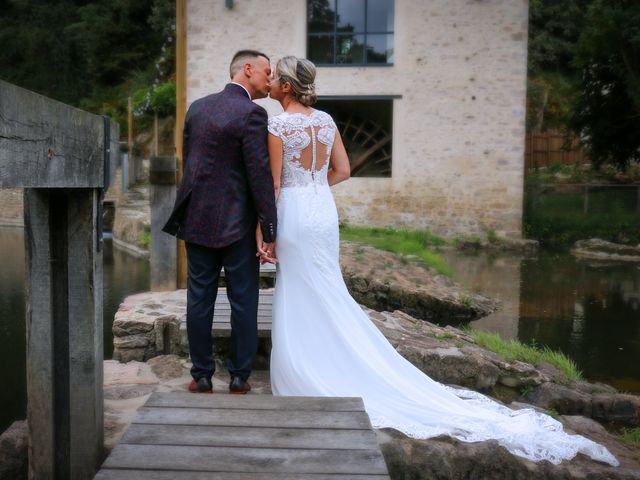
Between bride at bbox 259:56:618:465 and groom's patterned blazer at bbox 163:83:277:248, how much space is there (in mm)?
201

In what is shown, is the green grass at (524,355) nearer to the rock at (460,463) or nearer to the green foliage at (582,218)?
the rock at (460,463)

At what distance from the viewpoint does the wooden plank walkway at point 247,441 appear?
7.23ft

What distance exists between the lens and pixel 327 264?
3.76 m

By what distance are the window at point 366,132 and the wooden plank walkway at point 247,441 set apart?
15659mm

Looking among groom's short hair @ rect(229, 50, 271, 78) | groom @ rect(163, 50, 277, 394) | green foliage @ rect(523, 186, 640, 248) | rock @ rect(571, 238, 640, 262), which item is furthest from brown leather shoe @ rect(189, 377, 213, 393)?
green foliage @ rect(523, 186, 640, 248)

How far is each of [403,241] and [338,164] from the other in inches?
387

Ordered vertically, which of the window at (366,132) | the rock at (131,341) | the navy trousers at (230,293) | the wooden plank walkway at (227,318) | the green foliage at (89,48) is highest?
the green foliage at (89,48)

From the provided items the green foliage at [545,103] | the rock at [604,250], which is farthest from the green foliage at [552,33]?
the rock at [604,250]

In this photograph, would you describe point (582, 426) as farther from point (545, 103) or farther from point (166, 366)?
point (545, 103)

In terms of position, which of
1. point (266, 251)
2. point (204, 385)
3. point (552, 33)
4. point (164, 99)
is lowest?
point (204, 385)

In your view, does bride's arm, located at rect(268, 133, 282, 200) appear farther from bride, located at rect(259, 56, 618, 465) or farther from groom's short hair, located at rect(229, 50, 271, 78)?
groom's short hair, located at rect(229, 50, 271, 78)

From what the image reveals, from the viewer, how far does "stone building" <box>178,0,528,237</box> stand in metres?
16.7

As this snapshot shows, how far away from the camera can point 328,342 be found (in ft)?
12.0

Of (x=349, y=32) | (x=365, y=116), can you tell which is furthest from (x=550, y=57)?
(x=349, y=32)
